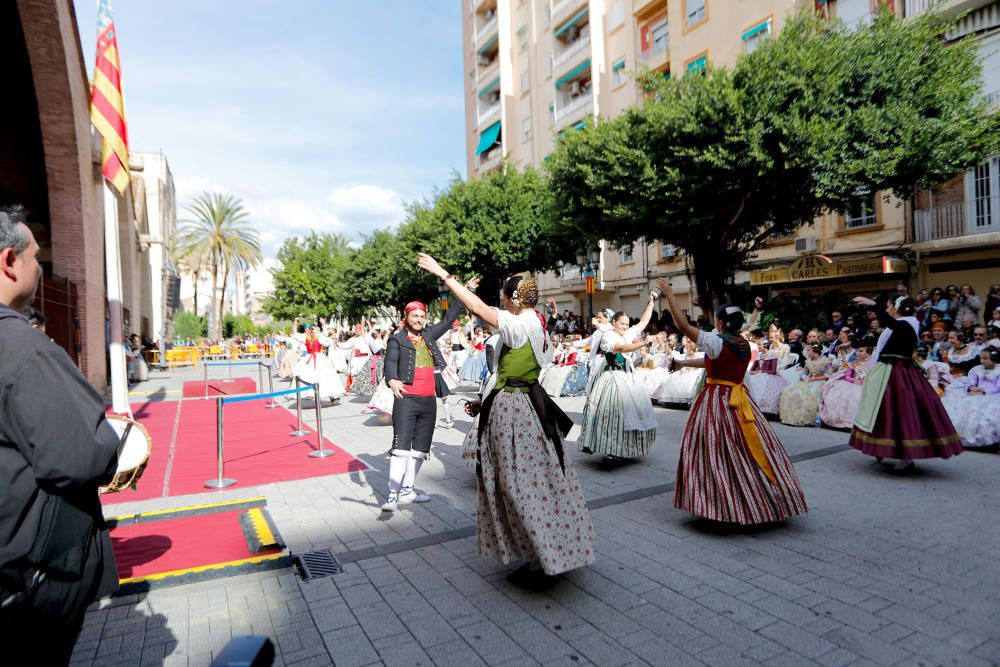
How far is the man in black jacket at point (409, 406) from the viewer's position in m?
5.86

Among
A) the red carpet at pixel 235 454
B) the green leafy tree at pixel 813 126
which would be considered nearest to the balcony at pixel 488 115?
the green leafy tree at pixel 813 126

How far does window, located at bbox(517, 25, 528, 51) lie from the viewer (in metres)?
37.8

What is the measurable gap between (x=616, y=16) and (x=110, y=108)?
28.2 metres

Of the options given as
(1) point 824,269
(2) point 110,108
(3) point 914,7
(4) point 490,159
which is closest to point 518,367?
(2) point 110,108

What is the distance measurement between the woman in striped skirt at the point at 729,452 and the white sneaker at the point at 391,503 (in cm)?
246

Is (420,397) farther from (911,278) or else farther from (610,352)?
(911,278)

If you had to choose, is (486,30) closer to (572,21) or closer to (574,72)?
(572,21)

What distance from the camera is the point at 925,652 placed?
3.14 metres

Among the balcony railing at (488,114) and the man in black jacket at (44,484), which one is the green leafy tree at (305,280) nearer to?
the balcony railing at (488,114)

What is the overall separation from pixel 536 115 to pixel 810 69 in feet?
78.0

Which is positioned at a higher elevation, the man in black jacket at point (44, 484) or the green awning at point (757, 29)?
the green awning at point (757, 29)

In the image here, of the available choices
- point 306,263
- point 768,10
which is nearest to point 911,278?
point 768,10

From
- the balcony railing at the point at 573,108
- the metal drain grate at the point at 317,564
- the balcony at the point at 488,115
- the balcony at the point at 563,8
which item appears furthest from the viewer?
the balcony at the point at 488,115

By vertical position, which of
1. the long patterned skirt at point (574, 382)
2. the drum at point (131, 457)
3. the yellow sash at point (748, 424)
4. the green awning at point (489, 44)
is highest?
the green awning at point (489, 44)
